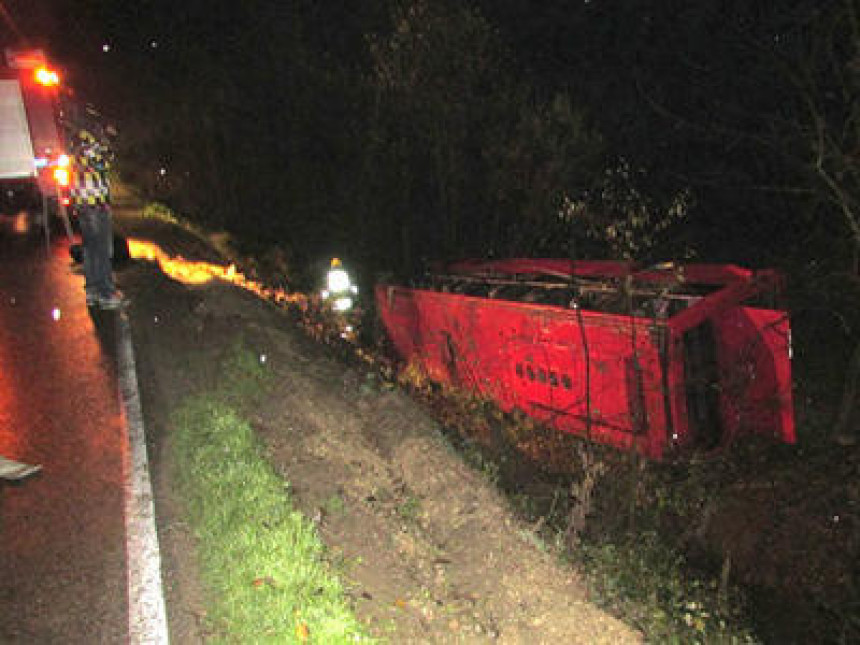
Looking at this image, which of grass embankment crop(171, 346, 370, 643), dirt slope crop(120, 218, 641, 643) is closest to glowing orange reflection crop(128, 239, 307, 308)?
dirt slope crop(120, 218, 641, 643)

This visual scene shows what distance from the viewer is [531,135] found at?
11.8 metres

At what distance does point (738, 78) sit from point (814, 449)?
7.44 m

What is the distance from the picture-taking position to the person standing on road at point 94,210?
8.62 meters

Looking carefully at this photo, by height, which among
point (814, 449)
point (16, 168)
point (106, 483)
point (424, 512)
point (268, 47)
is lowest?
point (814, 449)

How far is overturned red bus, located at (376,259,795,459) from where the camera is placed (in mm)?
6742

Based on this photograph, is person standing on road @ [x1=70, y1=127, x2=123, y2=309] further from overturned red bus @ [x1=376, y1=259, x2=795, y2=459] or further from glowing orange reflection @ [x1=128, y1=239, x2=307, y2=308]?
overturned red bus @ [x1=376, y1=259, x2=795, y2=459]

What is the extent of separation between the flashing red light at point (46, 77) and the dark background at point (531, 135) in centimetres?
492

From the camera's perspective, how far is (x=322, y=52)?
17.2 metres

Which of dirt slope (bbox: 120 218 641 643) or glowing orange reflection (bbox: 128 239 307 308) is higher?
glowing orange reflection (bbox: 128 239 307 308)

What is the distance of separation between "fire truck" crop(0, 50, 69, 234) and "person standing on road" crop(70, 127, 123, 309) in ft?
1.91

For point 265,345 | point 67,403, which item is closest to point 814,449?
point 265,345

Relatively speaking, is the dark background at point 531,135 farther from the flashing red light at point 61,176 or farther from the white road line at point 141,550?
the flashing red light at point 61,176

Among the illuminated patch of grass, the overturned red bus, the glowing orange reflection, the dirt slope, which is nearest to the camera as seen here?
the illuminated patch of grass

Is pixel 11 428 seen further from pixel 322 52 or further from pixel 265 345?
pixel 322 52
